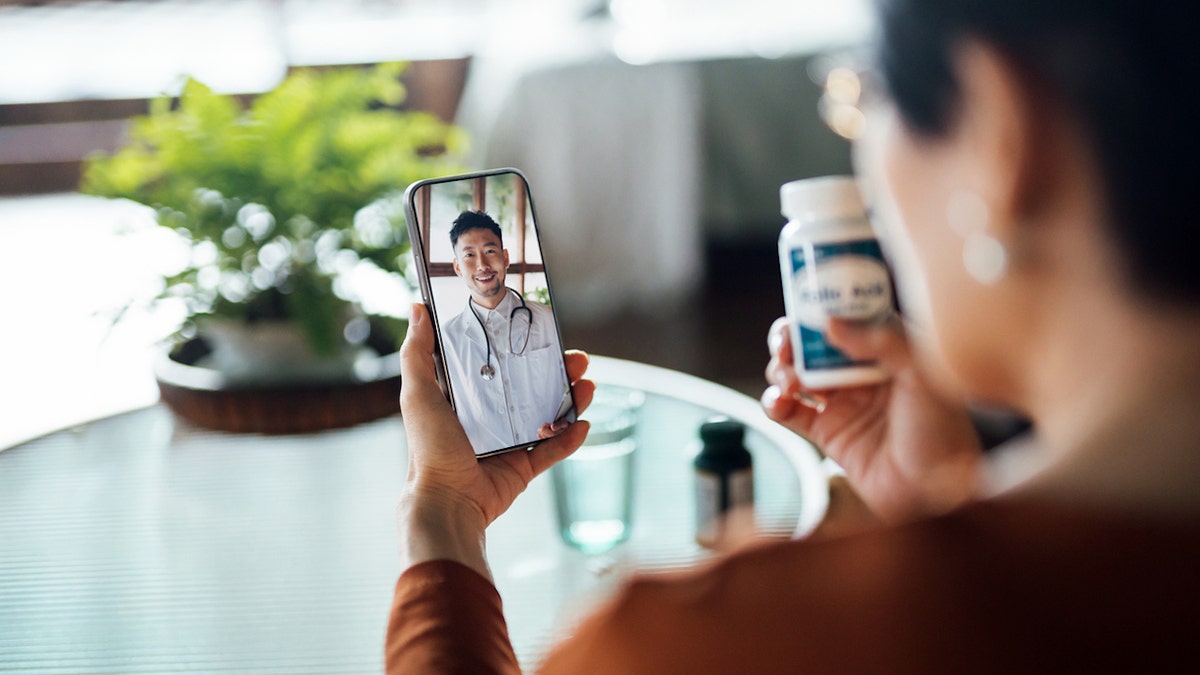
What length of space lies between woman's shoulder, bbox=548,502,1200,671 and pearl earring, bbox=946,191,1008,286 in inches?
3.6

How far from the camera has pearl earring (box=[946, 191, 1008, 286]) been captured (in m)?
0.35

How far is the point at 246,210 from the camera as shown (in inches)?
40.6

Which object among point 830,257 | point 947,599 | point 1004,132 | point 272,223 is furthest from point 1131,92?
point 272,223

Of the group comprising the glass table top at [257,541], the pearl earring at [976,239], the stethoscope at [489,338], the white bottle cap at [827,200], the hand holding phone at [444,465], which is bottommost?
the glass table top at [257,541]

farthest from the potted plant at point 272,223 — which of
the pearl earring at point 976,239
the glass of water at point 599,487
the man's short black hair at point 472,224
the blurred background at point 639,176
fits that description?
the blurred background at point 639,176

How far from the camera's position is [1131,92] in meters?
0.29

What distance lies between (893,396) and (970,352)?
0.31 metres

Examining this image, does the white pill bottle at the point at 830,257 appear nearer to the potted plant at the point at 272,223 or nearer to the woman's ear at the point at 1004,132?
the woman's ear at the point at 1004,132

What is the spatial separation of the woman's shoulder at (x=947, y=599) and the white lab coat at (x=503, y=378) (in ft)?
1.03

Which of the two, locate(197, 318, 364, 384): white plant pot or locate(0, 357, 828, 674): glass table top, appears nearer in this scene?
locate(0, 357, 828, 674): glass table top

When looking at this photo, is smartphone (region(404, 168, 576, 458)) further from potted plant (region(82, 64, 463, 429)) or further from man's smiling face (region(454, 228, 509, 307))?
potted plant (region(82, 64, 463, 429))

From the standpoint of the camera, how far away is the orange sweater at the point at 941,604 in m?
0.29

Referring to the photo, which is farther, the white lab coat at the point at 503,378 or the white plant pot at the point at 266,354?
the white plant pot at the point at 266,354

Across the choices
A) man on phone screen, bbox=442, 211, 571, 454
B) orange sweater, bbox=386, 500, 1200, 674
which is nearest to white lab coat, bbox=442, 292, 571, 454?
man on phone screen, bbox=442, 211, 571, 454
